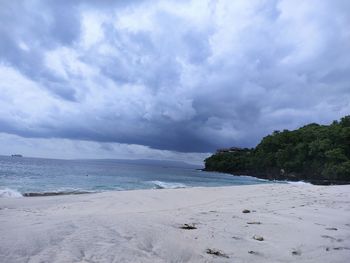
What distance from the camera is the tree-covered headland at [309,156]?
7112 centimetres

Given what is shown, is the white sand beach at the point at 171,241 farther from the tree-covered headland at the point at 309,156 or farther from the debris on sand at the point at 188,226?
the tree-covered headland at the point at 309,156

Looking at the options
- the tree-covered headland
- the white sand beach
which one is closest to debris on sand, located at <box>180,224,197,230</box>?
the white sand beach

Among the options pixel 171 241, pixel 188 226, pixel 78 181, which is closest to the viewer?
pixel 171 241

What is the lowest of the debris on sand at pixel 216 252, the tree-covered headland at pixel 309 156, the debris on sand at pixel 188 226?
the debris on sand at pixel 216 252

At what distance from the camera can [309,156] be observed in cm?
8556

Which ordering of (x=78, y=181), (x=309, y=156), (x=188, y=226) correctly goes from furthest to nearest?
(x=309, y=156) < (x=78, y=181) < (x=188, y=226)

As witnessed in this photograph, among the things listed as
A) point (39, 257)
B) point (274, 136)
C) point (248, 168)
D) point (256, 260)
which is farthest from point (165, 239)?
point (248, 168)

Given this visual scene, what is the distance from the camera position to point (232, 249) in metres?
5.23

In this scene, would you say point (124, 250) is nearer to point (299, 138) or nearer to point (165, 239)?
point (165, 239)

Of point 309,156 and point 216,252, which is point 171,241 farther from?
point 309,156

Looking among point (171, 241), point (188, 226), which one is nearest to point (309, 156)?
point (188, 226)

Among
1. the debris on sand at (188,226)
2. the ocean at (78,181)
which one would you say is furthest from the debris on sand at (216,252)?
the ocean at (78,181)

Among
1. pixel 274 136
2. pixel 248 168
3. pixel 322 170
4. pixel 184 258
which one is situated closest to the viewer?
pixel 184 258

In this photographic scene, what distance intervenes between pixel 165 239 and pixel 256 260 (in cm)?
160
